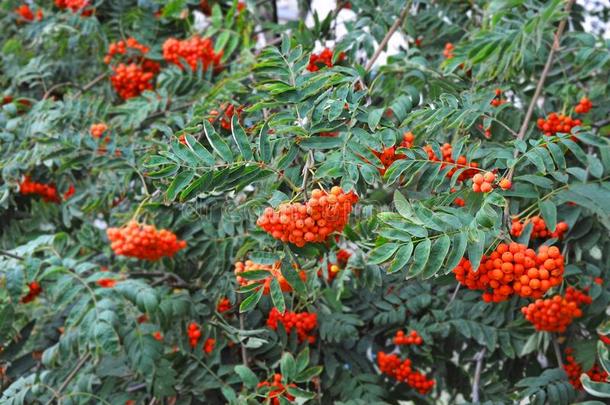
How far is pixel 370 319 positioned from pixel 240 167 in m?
1.41

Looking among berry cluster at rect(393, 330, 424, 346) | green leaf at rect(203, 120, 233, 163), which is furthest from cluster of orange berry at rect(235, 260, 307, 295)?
berry cluster at rect(393, 330, 424, 346)

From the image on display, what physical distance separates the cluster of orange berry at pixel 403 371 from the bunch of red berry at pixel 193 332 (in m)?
0.73

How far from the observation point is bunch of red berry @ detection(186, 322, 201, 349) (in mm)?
2754

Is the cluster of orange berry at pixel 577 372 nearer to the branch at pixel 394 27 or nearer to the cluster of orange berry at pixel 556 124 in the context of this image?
the cluster of orange berry at pixel 556 124

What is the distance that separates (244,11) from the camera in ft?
10.8

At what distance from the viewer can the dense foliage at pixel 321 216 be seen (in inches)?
70.5

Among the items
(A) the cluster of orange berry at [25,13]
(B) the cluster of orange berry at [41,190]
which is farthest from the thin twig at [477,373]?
(A) the cluster of orange berry at [25,13]

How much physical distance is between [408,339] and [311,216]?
1291 millimetres

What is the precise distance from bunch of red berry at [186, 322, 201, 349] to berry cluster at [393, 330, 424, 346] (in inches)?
30.3

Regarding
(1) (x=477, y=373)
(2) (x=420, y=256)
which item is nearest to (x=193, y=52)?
(1) (x=477, y=373)

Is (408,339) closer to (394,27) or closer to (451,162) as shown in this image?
(451,162)

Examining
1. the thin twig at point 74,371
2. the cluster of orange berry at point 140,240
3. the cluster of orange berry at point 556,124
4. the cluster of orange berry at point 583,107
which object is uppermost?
the cluster of orange berry at point 556,124

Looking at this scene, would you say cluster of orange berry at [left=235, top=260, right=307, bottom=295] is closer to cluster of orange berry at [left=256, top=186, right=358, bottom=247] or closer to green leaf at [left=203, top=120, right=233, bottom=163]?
cluster of orange berry at [left=256, top=186, right=358, bottom=247]

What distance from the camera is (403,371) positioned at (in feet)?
9.50
